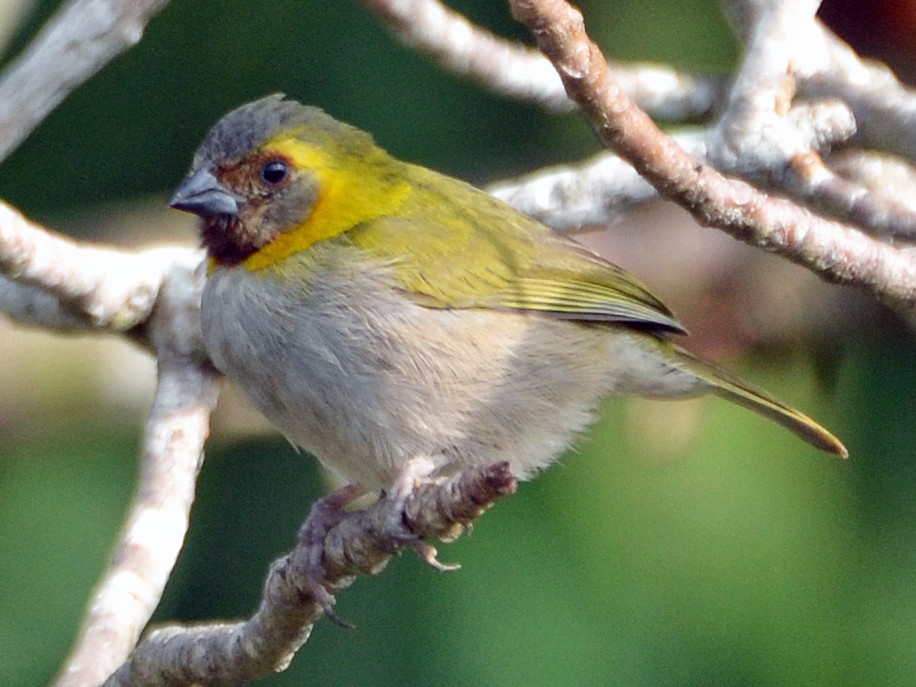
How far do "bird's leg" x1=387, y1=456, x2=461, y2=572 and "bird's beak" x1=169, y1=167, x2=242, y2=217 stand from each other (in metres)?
0.75

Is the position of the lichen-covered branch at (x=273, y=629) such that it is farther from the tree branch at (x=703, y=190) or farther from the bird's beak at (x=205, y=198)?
the bird's beak at (x=205, y=198)

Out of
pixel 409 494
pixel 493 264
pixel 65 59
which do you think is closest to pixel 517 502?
pixel 493 264

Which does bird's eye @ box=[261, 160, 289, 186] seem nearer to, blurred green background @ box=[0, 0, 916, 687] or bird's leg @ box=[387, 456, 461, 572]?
bird's leg @ box=[387, 456, 461, 572]

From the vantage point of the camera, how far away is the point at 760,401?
12.5 ft

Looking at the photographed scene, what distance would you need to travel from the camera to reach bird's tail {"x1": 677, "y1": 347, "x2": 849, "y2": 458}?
377cm

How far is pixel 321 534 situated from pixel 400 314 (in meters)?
0.54

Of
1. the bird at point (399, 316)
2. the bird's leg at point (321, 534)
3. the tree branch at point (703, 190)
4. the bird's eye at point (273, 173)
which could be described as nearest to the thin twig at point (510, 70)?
the bird at point (399, 316)

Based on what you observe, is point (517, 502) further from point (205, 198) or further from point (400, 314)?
point (205, 198)

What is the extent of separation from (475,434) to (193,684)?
34.4 inches

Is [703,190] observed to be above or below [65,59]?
above

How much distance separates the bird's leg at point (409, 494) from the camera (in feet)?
9.11

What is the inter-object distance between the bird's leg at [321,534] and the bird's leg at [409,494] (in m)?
0.16

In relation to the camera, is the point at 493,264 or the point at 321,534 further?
the point at 493,264

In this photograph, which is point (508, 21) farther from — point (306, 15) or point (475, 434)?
point (475, 434)
